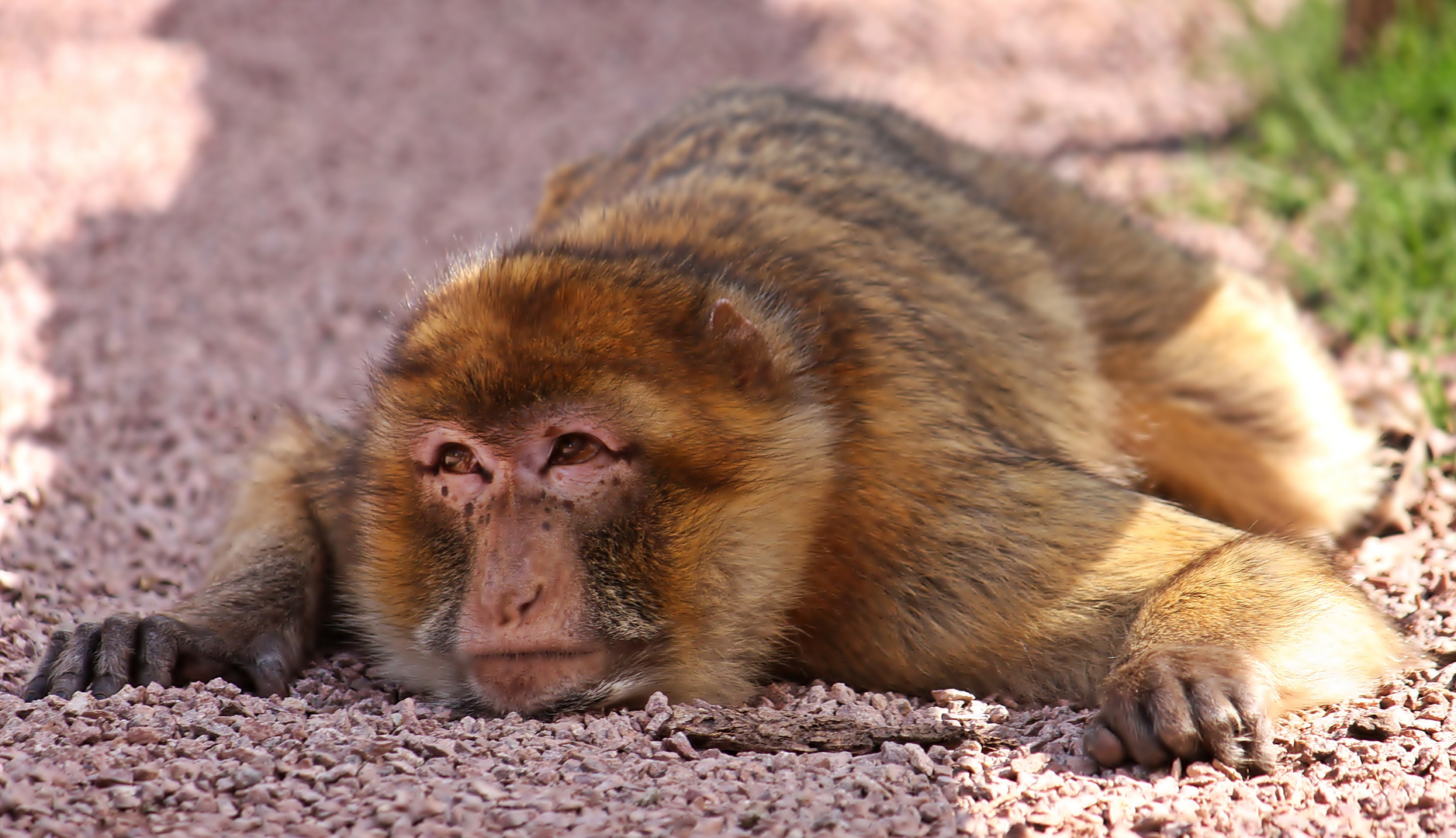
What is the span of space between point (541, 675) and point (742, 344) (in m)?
0.85

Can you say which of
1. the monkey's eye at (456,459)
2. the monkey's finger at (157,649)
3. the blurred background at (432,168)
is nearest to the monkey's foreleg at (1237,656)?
the blurred background at (432,168)

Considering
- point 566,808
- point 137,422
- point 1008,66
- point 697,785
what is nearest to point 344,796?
point 566,808

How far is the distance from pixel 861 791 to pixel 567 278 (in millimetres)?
1283

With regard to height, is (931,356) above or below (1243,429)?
above

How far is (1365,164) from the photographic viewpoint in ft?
21.2

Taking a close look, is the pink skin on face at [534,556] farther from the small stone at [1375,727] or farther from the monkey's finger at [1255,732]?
the small stone at [1375,727]

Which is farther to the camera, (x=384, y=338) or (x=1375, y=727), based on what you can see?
(x=384, y=338)

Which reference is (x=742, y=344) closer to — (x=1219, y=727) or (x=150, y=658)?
(x=1219, y=727)

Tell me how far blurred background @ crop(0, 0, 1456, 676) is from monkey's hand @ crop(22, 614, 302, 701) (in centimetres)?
Answer: 19

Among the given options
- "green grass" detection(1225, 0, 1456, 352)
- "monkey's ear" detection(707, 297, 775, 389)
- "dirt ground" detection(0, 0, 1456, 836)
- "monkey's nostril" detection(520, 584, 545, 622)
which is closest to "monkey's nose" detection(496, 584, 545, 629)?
"monkey's nostril" detection(520, 584, 545, 622)

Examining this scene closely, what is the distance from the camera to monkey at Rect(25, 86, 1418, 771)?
2830 mm

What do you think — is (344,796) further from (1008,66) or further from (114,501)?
(1008,66)

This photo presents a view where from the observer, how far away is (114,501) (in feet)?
14.5

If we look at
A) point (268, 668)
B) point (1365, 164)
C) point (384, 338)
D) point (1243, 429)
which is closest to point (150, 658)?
point (268, 668)
